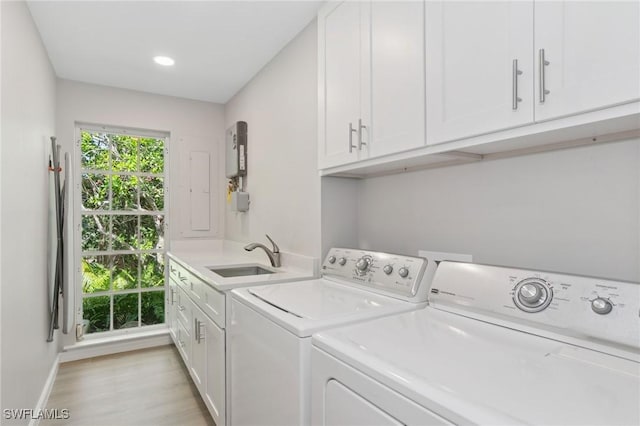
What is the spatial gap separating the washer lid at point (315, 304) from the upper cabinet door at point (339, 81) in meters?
0.63

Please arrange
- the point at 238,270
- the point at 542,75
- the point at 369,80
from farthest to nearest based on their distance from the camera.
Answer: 1. the point at 238,270
2. the point at 369,80
3. the point at 542,75

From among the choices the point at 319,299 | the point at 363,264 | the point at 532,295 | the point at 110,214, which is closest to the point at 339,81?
the point at 363,264

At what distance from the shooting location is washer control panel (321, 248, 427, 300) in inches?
55.5

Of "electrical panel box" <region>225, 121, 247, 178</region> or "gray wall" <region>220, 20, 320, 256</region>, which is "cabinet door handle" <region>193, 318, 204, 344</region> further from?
"electrical panel box" <region>225, 121, 247, 178</region>

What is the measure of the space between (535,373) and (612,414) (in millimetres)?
170

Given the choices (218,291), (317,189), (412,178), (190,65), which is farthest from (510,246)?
(190,65)

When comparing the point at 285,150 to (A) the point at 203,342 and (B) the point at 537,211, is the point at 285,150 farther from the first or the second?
(B) the point at 537,211

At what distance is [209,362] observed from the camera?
6.59 feet

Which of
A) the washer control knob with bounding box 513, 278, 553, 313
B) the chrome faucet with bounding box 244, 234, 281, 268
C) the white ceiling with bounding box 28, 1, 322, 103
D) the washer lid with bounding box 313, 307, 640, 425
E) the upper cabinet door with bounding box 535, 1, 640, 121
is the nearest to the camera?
the washer lid with bounding box 313, 307, 640, 425

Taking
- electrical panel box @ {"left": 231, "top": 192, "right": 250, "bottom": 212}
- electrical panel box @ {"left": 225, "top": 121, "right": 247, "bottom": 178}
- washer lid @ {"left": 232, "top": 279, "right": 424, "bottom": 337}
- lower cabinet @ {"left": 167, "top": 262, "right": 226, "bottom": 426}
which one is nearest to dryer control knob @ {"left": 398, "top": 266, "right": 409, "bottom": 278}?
washer lid @ {"left": 232, "top": 279, "right": 424, "bottom": 337}

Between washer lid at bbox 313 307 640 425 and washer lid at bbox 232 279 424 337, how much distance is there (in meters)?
0.09

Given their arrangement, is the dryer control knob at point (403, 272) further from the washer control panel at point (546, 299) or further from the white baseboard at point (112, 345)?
the white baseboard at point (112, 345)

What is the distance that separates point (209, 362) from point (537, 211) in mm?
1812

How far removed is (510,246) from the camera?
51.8 inches
